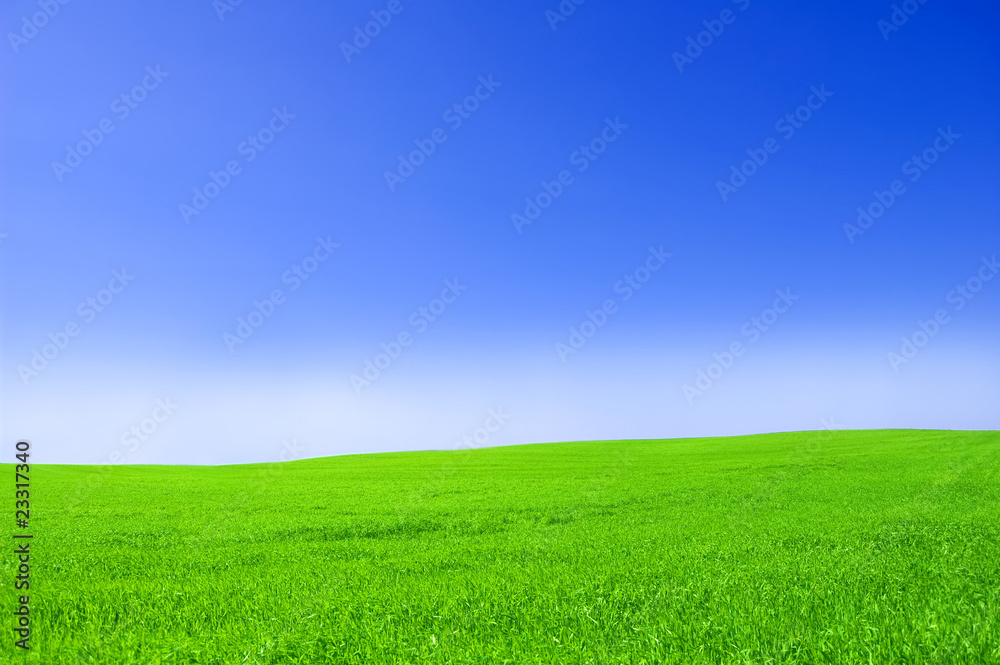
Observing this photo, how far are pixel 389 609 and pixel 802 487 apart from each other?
857 inches

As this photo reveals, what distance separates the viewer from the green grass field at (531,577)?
6223 millimetres

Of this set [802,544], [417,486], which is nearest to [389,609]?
[802,544]

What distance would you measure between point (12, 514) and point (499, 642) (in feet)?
77.6

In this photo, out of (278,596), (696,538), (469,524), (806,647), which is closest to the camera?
(806,647)

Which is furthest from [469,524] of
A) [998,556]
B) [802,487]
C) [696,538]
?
[802,487]

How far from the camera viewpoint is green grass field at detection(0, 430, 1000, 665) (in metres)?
6.22

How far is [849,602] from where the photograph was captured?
23.4ft

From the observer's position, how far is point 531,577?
9.24 m

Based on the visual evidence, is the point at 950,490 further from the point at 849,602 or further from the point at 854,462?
the point at 849,602

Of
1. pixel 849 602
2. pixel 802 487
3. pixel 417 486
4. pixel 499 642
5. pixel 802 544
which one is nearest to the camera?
pixel 499 642

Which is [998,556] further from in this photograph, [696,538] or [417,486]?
[417,486]

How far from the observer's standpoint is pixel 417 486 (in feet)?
93.4

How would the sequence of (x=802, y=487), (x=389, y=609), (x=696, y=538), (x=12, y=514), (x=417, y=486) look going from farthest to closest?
(x=417, y=486) < (x=802, y=487) < (x=12, y=514) < (x=696, y=538) < (x=389, y=609)

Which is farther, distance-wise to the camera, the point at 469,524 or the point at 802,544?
the point at 469,524
